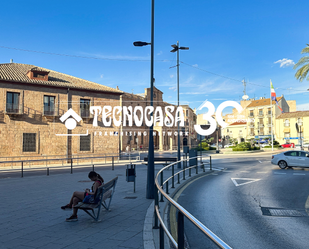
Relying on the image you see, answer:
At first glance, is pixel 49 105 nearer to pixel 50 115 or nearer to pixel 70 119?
pixel 50 115

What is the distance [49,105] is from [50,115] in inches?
43.0

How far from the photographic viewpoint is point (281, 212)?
23.0ft

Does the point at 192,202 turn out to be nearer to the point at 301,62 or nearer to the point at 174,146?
the point at 301,62

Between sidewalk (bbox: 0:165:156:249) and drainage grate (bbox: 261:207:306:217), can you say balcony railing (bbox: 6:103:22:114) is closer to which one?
sidewalk (bbox: 0:165:156:249)

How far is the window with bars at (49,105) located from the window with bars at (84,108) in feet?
9.42

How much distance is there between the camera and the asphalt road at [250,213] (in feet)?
16.1

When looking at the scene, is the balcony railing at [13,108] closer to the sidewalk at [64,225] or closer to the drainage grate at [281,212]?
the sidewalk at [64,225]

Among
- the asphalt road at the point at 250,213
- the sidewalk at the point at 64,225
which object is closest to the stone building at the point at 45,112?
the sidewalk at the point at 64,225

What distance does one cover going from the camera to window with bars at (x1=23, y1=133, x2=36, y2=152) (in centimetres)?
2517

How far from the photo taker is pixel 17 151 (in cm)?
2462

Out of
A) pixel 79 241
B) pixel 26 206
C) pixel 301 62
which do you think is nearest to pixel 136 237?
pixel 79 241

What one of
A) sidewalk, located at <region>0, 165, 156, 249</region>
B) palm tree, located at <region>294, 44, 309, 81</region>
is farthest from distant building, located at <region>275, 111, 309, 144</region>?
sidewalk, located at <region>0, 165, 156, 249</region>

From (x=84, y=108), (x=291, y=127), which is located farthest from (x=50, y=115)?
(x=291, y=127)

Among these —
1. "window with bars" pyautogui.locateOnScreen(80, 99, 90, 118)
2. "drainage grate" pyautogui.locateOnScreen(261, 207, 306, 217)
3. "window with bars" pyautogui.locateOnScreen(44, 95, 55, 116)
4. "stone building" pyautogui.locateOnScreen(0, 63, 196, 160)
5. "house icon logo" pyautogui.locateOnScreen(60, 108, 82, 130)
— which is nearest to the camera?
"drainage grate" pyautogui.locateOnScreen(261, 207, 306, 217)
